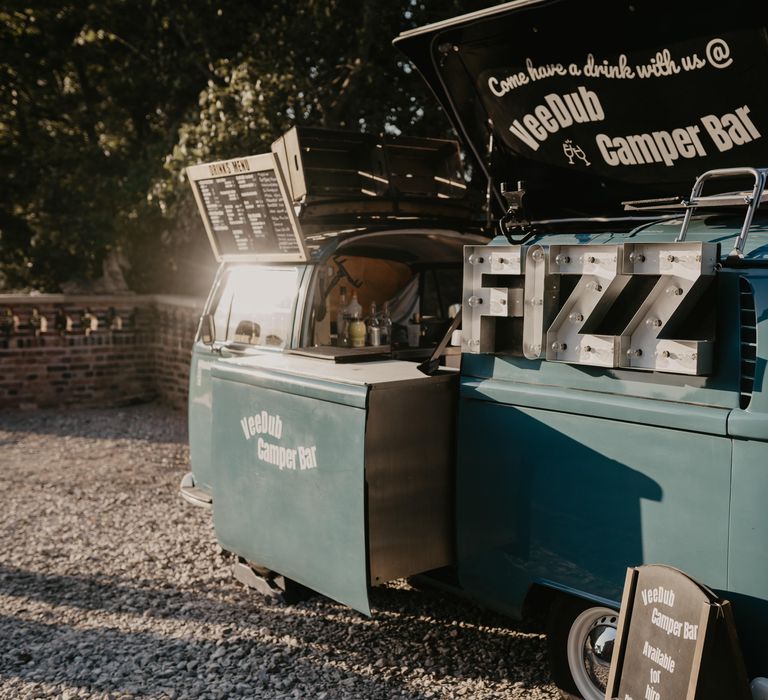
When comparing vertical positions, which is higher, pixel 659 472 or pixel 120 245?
pixel 120 245

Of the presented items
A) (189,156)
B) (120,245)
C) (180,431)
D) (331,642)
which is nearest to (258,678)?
(331,642)

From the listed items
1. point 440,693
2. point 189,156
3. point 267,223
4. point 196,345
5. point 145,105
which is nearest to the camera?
point 440,693

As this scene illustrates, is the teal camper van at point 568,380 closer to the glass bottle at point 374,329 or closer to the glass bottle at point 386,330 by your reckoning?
the glass bottle at point 374,329

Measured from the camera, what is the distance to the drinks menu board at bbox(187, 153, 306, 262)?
16.7 ft

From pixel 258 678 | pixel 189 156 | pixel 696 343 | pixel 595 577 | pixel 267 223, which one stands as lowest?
pixel 258 678

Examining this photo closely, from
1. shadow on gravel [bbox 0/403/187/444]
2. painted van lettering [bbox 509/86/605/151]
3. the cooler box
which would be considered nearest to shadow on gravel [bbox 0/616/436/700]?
the cooler box

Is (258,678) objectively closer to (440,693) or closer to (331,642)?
(331,642)

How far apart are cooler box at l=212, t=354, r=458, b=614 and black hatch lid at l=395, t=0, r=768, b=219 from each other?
1109mm

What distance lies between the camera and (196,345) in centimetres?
614

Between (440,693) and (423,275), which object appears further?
(423,275)

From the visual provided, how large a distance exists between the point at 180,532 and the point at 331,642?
7.40 ft

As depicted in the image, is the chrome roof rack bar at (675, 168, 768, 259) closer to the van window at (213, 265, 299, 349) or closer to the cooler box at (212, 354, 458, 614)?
the cooler box at (212, 354, 458, 614)

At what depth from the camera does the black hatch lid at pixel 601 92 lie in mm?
3213

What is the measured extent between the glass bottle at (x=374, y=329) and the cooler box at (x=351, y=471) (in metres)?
1.44
